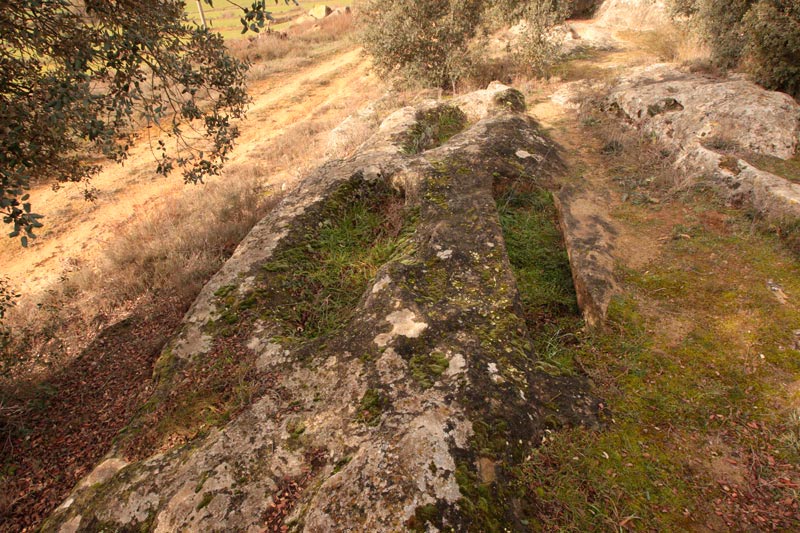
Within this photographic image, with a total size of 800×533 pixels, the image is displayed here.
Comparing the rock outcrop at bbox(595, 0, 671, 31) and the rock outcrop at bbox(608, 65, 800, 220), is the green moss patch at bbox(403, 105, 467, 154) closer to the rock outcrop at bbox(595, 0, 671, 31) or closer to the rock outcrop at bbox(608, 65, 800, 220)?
the rock outcrop at bbox(608, 65, 800, 220)

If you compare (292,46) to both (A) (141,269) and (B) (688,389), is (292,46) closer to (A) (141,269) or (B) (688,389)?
(A) (141,269)

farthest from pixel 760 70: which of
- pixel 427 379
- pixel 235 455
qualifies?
pixel 235 455

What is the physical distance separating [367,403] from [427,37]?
16.1m

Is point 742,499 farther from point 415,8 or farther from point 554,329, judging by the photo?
point 415,8

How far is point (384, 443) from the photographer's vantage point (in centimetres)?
348

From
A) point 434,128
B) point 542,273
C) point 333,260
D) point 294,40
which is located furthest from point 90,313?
point 294,40

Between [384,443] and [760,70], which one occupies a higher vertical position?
[760,70]

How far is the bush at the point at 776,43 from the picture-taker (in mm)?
8742

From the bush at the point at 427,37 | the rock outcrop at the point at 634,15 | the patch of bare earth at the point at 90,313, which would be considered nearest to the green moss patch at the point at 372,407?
the patch of bare earth at the point at 90,313

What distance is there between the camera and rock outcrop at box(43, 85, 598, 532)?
10.6ft

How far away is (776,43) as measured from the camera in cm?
896

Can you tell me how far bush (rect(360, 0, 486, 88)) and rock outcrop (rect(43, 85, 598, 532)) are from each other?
11425 mm

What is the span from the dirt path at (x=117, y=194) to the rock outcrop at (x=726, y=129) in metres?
9.96

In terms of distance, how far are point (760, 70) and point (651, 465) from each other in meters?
10.9
